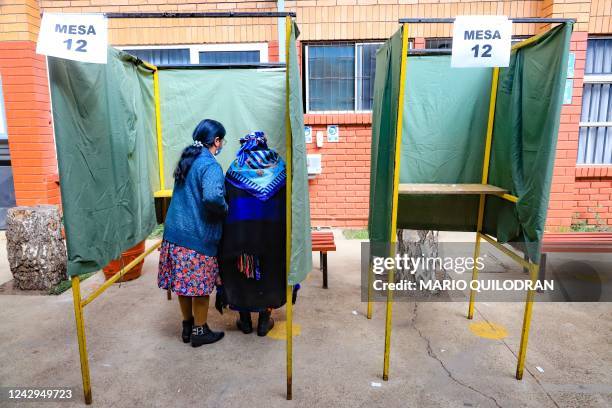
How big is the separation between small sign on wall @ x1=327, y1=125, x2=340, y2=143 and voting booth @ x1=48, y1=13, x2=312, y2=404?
8.61 ft

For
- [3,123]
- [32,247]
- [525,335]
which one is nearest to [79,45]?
[32,247]

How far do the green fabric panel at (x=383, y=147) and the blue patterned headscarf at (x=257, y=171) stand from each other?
2.37 feet

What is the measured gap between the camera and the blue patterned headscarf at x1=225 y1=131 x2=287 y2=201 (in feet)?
9.07

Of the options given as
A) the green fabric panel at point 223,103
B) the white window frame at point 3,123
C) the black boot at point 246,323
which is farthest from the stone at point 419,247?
the white window frame at point 3,123

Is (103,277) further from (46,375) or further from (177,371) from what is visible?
(177,371)

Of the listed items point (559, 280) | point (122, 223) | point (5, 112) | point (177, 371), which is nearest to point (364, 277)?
point (559, 280)

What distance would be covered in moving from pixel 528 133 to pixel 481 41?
750 millimetres

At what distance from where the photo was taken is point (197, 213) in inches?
111

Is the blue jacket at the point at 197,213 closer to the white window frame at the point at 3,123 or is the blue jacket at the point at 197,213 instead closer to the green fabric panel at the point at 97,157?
the green fabric panel at the point at 97,157

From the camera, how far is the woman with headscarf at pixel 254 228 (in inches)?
110

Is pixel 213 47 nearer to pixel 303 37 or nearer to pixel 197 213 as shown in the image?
pixel 303 37

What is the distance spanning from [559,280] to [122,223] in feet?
14.5

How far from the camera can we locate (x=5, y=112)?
20.2 feet

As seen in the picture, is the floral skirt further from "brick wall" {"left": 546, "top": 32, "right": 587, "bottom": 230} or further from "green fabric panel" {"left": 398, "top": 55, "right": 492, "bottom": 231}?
"brick wall" {"left": 546, "top": 32, "right": 587, "bottom": 230}
